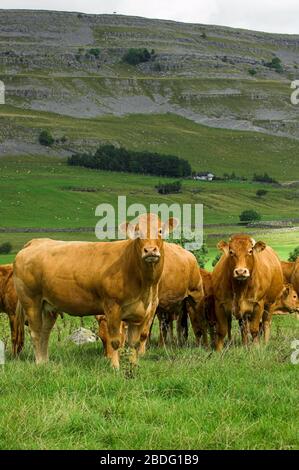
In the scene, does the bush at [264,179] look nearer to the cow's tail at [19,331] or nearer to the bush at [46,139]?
the bush at [46,139]

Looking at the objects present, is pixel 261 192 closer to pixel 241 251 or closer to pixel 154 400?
pixel 241 251

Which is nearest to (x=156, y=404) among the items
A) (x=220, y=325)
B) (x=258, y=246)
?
(x=220, y=325)

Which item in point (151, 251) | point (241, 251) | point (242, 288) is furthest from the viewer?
point (242, 288)

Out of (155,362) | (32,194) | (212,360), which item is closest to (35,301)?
(155,362)

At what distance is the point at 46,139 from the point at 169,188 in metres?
54.3

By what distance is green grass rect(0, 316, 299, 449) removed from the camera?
321 inches

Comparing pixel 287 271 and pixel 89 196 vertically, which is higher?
pixel 287 271

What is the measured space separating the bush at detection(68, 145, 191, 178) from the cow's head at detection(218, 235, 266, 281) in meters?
159

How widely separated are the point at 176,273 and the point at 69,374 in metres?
5.29

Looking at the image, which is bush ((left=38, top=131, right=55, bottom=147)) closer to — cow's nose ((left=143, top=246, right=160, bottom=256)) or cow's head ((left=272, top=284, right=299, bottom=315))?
cow's head ((left=272, top=284, right=299, bottom=315))

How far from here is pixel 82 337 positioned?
1678 centimetres

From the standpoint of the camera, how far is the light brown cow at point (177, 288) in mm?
15820

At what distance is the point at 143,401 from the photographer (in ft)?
30.9

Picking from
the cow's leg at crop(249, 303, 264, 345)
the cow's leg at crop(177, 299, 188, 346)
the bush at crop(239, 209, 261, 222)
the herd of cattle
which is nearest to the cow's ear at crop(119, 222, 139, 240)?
the herd of cattle
